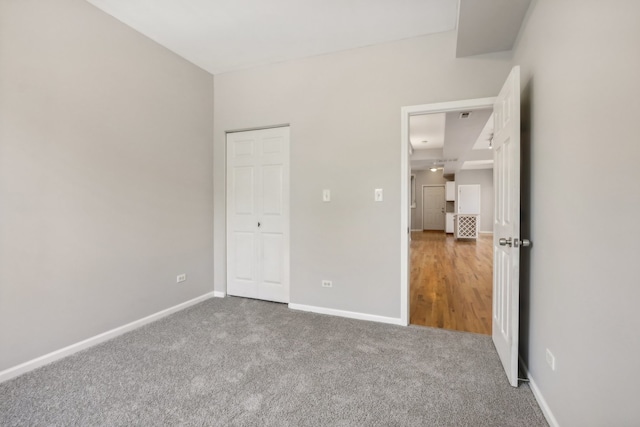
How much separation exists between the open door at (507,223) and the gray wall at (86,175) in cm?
306

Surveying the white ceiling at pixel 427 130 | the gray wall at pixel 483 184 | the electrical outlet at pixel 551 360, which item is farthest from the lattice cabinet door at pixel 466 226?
the electrical outlet at pixel 551 360

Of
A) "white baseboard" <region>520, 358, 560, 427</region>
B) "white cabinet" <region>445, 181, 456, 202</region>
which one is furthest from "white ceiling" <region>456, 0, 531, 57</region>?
"white cabinet" <region>445, 181, 456, 202</region>

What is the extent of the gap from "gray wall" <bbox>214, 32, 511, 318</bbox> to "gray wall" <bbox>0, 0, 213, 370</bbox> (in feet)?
3.39

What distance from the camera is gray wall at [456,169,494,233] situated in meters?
11.1

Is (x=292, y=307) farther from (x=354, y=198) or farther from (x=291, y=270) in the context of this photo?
(x=354, y=198)

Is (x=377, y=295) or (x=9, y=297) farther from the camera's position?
(x=377, y=295)

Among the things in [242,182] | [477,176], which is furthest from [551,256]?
[477,176]

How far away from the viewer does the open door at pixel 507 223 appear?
1802mm

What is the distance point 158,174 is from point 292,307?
1988 mm

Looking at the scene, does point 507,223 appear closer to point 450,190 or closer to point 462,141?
point 462,141

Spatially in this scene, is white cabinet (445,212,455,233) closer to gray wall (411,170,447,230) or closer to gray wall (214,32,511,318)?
gray wall (411,170,447,230)

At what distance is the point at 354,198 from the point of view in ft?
9.78

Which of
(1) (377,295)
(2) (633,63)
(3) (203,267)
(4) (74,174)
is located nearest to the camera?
(2) (633,63)

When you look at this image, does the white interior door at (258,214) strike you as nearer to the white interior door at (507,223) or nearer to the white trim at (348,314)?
the white trim at (348,314)
